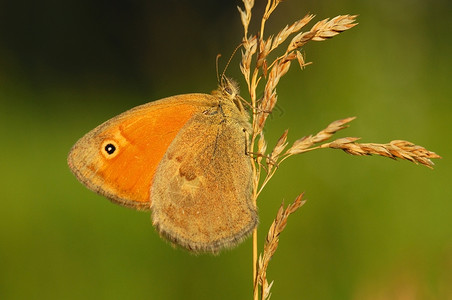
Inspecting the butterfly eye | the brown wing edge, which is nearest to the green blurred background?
the brown wing edge

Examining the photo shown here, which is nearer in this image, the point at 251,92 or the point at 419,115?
the point at 251,92

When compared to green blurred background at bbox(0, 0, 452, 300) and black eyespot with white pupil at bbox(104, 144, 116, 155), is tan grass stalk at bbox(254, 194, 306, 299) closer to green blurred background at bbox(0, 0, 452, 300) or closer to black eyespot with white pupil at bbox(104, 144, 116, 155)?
green blurred background at bbox(0, 0, 452, 300)

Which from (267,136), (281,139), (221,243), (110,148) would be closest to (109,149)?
(110,148)

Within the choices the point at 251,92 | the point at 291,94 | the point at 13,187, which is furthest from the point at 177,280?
the point at 291,94

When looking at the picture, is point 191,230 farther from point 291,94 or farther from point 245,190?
point 291,94

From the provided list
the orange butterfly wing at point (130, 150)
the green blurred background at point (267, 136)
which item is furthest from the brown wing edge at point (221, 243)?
the green blurred background at point (267, 136)

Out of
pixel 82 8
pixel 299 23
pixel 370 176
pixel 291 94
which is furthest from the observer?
pixel 82 8

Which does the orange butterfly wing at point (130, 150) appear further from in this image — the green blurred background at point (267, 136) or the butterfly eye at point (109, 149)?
the green blurred background at point (267, 136)
